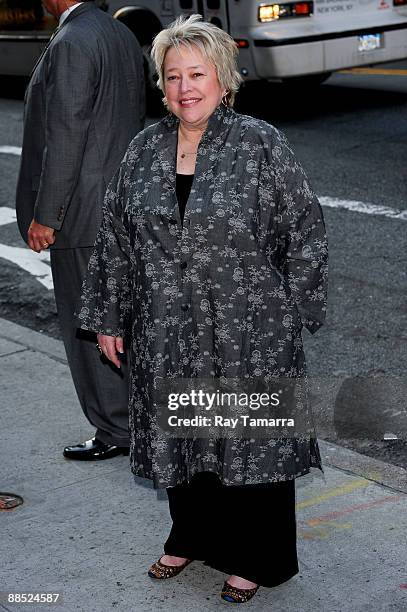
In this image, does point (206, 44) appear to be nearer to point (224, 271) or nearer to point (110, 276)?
point (224, 271)

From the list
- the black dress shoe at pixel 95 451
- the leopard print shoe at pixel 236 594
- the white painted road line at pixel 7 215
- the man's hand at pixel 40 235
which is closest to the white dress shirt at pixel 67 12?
the man's hand at pixel 40 235

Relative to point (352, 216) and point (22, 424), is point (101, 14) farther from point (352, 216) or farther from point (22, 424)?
point (352, 216)

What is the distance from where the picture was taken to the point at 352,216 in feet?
27.3

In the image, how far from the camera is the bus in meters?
10.9

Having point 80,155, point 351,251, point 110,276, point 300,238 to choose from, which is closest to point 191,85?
point 300,238

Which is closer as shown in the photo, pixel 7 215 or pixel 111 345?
pixel 111 345

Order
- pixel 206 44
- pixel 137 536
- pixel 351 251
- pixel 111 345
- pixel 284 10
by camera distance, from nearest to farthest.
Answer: pixel 206 44 → pixel 111 345 → pixel 137 536 → pixel 351 251 → pixel 284 10

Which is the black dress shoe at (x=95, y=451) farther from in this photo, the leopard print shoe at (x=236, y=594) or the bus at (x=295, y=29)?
the bus at (x=295, y=29)

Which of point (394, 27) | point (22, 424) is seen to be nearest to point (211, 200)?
point (22, 424)

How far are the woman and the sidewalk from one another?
173 millimetres

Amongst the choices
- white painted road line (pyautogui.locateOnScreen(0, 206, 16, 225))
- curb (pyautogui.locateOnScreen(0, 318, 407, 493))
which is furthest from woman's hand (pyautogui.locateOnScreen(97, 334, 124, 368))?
white painted road line (pyautogui.locateOnScreen(0, 206, 16, 225))

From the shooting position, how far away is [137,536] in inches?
162

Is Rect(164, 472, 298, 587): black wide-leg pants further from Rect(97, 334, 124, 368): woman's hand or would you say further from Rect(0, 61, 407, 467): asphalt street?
Rect(0, 61, 407, 467): asphalt street

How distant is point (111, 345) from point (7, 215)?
18.3 ft
